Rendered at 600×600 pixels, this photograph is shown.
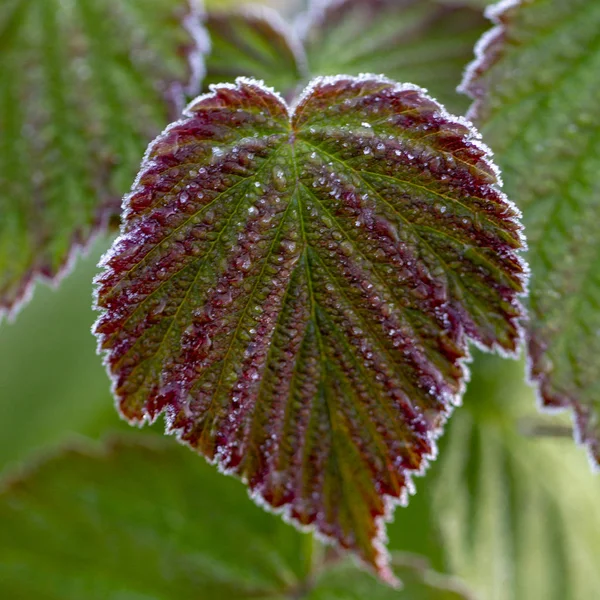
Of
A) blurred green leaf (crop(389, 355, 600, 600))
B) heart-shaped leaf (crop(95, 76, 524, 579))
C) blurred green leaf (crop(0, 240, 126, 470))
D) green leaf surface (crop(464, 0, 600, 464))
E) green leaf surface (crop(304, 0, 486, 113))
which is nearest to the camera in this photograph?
heart-shaped leaf (crop(95, 76, 524, 579))

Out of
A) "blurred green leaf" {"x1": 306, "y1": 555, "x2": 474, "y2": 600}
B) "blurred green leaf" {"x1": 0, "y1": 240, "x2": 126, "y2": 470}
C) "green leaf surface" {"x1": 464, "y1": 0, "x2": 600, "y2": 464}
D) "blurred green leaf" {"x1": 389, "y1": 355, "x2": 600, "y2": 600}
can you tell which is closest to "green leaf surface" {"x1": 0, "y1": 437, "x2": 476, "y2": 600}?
"blurred green leaf" {"x1": 306, "y1": 555, "x2": 474, "y2": 600}

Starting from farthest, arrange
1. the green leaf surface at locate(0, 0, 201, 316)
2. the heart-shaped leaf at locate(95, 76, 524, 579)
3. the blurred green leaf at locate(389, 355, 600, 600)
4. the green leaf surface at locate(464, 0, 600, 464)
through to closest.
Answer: the blurred green leaf at locate(389, 355, 600, 600) → the green leaf surface at locate(0, 0, 201, 316) → the green leaf surface at locate(464, 0, 600, 464) → the heart-shaped leaf at locate(95, 76, 524, 579)

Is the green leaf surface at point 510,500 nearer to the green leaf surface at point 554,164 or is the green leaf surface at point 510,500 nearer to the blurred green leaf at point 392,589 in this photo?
the blurred green leaf at point 392,589

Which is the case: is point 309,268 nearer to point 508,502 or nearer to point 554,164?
point 554,164

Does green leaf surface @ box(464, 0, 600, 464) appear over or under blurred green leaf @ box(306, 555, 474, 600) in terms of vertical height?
over

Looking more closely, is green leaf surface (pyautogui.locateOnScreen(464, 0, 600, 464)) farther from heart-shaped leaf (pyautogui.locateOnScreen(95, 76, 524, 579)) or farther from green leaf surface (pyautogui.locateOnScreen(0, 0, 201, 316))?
green leaf surface (pyautogui.locateOnScreen(0, 0, 201, 316))

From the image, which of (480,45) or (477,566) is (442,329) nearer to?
(480,45)

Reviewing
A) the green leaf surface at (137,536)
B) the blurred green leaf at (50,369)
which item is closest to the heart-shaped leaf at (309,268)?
the green leaf surface at (137,536)

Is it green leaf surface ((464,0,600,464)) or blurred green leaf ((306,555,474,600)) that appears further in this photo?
blurred green leaf ((306,555,474,600))
